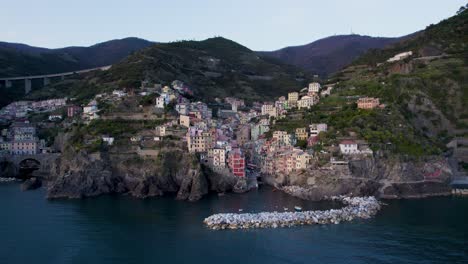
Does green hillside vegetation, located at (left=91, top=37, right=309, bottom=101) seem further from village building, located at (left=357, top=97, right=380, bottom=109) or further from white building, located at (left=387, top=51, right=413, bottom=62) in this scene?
village building, located at (left=357, top=97, right=380, bottom=109)

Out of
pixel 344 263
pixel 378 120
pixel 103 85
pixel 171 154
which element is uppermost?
pixel 103 85

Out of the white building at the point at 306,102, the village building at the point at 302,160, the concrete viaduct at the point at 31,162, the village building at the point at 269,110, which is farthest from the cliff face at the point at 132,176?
the village building at the point at 269,110

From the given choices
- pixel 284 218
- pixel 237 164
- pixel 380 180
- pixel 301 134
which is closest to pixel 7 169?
pixel 237 164

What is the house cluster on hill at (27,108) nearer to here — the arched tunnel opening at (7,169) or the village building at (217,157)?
the arched tunnel opening at (7,169)

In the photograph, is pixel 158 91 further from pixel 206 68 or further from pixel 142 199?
pixel 206 68

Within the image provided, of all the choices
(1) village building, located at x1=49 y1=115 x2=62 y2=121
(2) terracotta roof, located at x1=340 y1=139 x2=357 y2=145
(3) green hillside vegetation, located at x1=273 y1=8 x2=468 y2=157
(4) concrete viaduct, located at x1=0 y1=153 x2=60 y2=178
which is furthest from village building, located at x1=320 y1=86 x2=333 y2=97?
(1) village building, located at x1=49 y1=115 x2=62 y2=121

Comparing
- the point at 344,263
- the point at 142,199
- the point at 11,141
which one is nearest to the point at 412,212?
the point at 344,263

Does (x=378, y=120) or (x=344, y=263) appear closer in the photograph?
(x=344, y=263)
